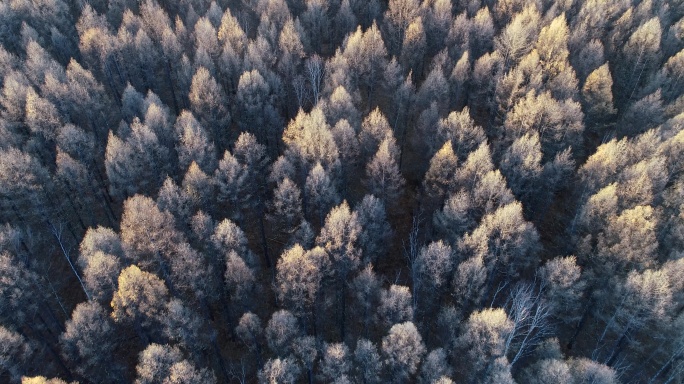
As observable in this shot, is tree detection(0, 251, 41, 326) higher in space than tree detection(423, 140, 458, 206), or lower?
lower

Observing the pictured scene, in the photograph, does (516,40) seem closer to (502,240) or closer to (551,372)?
(502,240)

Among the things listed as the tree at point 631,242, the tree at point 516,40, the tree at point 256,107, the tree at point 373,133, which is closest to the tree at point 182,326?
the tree at point 256,107

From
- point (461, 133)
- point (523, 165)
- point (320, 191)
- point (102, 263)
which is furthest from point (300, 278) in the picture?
point (523, 165)

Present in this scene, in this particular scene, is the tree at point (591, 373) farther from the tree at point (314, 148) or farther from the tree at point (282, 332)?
the tree at point (314, 148)

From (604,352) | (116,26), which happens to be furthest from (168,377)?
(116,26)

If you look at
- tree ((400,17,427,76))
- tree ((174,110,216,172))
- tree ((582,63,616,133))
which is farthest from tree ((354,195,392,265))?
tree ((582,63,616,133))

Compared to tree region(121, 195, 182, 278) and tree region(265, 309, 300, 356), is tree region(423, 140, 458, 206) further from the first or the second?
tree region(121, 195, 182, 278)
